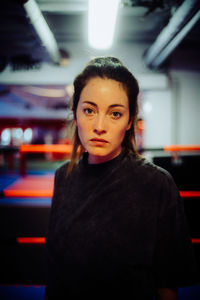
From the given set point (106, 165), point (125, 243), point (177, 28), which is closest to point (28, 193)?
point (106, 165)

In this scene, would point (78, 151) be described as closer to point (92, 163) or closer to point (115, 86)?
point (92, 163)

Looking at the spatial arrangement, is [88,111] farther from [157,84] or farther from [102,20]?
[157,84]

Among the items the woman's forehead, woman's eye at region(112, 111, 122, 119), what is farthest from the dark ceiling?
woman's eye at region(112, 111, 122, 119)

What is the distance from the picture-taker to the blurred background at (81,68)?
2.00 m

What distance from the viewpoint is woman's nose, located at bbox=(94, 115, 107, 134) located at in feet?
2.66

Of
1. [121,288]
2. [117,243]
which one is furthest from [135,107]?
[121,288]

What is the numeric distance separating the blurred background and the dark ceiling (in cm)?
1

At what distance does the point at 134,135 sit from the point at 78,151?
311 millimetres

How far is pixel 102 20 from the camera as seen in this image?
7.15 ft

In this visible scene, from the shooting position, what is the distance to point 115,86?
837 mm

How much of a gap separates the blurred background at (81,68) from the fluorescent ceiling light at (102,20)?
1cm

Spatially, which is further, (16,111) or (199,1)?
(16,111)

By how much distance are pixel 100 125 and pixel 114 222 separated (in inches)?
15.4

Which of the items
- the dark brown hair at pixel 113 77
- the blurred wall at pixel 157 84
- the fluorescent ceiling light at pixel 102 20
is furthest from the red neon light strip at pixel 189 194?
the blurred wall at pixel 157 84
